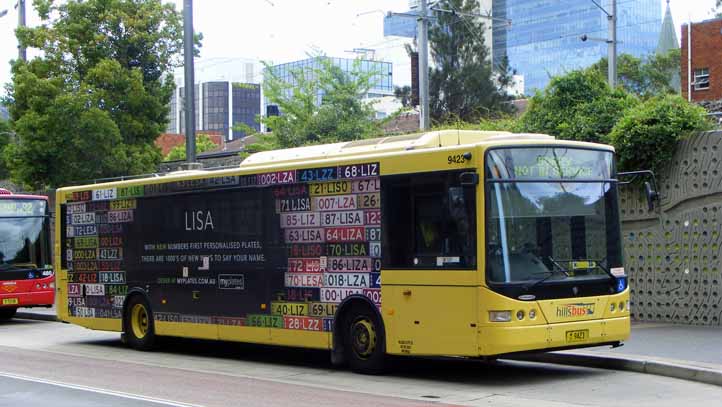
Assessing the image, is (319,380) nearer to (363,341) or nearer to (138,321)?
(363,341)

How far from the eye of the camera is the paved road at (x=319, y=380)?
38.0 ft

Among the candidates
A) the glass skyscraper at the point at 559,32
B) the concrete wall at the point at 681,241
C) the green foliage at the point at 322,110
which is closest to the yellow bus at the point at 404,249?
the concrete wall at the point at 681,241

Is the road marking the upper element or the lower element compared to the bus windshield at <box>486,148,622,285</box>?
lower

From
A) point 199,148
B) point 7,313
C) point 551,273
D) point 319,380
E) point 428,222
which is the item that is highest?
point 199,148

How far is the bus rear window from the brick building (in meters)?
49.4

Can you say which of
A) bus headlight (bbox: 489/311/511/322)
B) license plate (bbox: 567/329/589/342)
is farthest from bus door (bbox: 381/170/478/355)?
license plate (bbox: 567/329/589/342)

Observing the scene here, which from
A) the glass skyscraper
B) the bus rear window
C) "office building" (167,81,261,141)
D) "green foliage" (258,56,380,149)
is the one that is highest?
the glass skyscraper

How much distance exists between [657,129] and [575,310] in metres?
6.64

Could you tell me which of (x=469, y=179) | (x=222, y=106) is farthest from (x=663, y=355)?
(x=222, y=106)

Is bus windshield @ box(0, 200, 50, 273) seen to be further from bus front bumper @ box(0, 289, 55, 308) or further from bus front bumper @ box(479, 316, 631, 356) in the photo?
bus front bumper @ box(479, 316, 631, 356)

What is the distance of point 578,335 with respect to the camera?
12688 millimetres

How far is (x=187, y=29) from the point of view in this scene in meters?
22.6

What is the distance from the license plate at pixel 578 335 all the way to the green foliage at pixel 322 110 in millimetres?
18242

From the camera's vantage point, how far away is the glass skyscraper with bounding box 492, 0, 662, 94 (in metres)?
161
